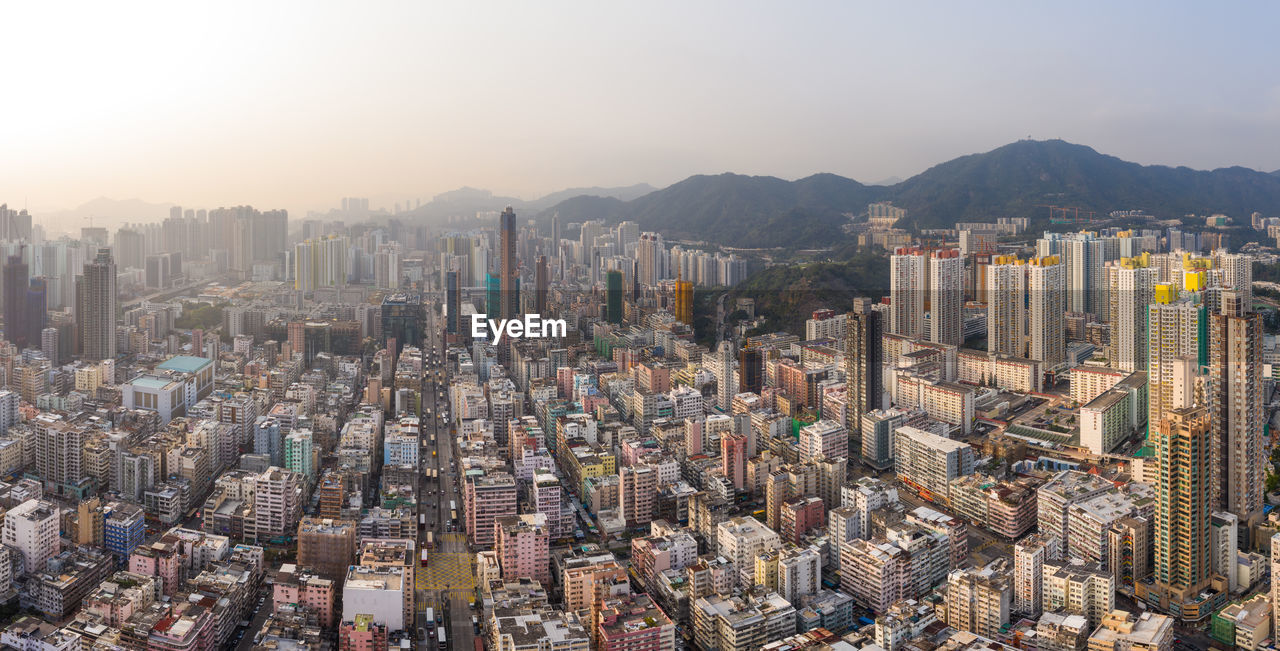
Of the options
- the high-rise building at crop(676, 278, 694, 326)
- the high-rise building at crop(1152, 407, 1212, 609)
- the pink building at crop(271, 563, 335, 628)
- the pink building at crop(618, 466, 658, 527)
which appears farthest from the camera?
the high-rise building at crop(676, 278, 694, 326)

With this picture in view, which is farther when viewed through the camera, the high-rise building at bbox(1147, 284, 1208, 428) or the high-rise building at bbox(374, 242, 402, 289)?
the high-rise building at bbox(374, 242, 402, 289)

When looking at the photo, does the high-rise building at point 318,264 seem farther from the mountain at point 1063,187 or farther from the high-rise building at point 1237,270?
the mountain at point 1063,187

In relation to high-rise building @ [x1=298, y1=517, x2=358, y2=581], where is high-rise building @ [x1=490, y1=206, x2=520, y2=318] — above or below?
above

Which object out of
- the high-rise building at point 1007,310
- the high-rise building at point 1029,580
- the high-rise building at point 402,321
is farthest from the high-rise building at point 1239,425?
the high-rise building at point 402,321

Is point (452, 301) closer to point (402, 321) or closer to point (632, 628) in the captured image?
point (402, 321)

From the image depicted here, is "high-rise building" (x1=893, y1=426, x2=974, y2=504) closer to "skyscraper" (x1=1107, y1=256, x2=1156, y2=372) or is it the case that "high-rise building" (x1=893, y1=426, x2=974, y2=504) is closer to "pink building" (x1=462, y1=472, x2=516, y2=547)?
"pink building" (x1=462, y1=472, x2=516, y2=547)

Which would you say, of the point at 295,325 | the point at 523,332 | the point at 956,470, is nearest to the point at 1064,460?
the point at 956,470

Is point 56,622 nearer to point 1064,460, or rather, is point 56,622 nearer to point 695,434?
point 695,434

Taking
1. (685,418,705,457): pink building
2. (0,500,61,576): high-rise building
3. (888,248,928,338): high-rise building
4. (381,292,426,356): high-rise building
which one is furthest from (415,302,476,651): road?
(888,248,928,338): high-rise building
